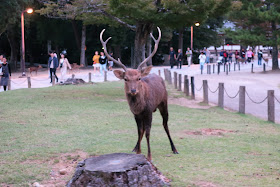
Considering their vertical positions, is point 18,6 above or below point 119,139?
above

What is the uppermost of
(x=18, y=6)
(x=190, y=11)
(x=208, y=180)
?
(x=18, y=6)

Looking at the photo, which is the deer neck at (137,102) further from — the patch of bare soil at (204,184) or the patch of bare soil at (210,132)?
the patch of bare soil at (210,132)

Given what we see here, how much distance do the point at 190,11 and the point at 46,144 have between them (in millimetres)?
11231

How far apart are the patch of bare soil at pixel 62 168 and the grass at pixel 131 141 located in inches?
5.8

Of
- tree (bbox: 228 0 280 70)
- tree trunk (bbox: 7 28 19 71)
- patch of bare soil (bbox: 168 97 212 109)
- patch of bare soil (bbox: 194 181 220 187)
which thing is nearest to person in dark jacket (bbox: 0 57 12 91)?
patch of bare soil (bbox: 168 97 212 109)

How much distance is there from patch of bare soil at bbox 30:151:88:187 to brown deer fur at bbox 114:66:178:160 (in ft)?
3.86

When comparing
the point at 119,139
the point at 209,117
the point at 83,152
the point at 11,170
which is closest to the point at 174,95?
the point at 209,117

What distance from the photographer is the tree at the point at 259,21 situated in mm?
36681

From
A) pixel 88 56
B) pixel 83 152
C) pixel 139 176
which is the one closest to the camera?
pixel 139 176

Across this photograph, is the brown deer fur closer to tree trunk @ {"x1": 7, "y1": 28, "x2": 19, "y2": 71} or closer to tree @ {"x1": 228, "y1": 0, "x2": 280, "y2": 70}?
tree @ {"x1": 228, "y1": 0, "x2": 280, "y2": 70}

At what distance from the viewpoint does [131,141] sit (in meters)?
9.62

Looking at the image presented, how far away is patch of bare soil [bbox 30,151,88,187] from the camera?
668 cm

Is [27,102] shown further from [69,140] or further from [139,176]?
[139,176]

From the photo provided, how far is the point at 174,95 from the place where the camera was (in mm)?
20984
